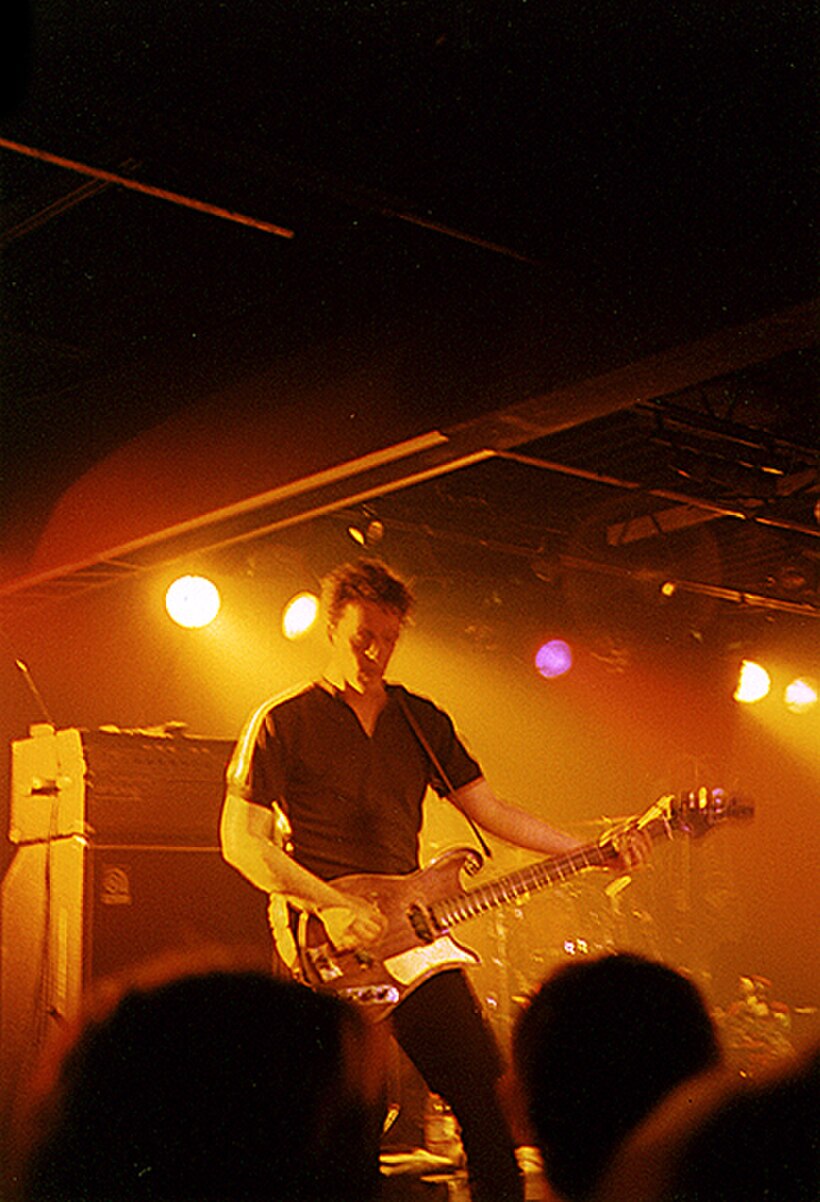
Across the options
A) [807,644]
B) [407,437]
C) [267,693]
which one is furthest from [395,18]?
[807,644]

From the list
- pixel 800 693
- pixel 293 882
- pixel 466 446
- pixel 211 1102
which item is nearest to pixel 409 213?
pixel 466 446

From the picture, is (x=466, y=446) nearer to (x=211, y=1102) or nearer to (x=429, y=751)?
(x=429, y=751)

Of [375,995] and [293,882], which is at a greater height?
[293,882]

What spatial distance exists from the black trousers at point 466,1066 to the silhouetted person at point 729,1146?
2.11 meters

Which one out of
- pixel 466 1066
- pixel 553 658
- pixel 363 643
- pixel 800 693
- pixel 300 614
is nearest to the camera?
pixel 466 1066

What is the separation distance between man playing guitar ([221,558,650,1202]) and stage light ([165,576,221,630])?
71 centimetres

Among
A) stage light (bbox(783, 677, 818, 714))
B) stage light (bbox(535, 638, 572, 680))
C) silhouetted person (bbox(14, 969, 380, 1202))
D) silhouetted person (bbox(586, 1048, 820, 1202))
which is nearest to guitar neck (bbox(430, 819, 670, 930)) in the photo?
stage light (bbox(535, 638, 572, 680))

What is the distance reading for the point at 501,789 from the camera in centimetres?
628

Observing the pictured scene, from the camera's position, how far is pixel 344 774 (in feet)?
13.9

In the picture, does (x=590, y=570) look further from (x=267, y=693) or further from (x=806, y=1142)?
(x=806, y=1142)

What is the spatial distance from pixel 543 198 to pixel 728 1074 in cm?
231

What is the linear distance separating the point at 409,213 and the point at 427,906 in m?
1.70

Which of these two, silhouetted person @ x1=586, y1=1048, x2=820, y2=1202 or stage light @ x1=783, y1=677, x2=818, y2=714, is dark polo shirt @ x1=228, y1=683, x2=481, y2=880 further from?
stage light @ x1=783, y1=677, x2=818, y2=714

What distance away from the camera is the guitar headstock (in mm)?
4039
